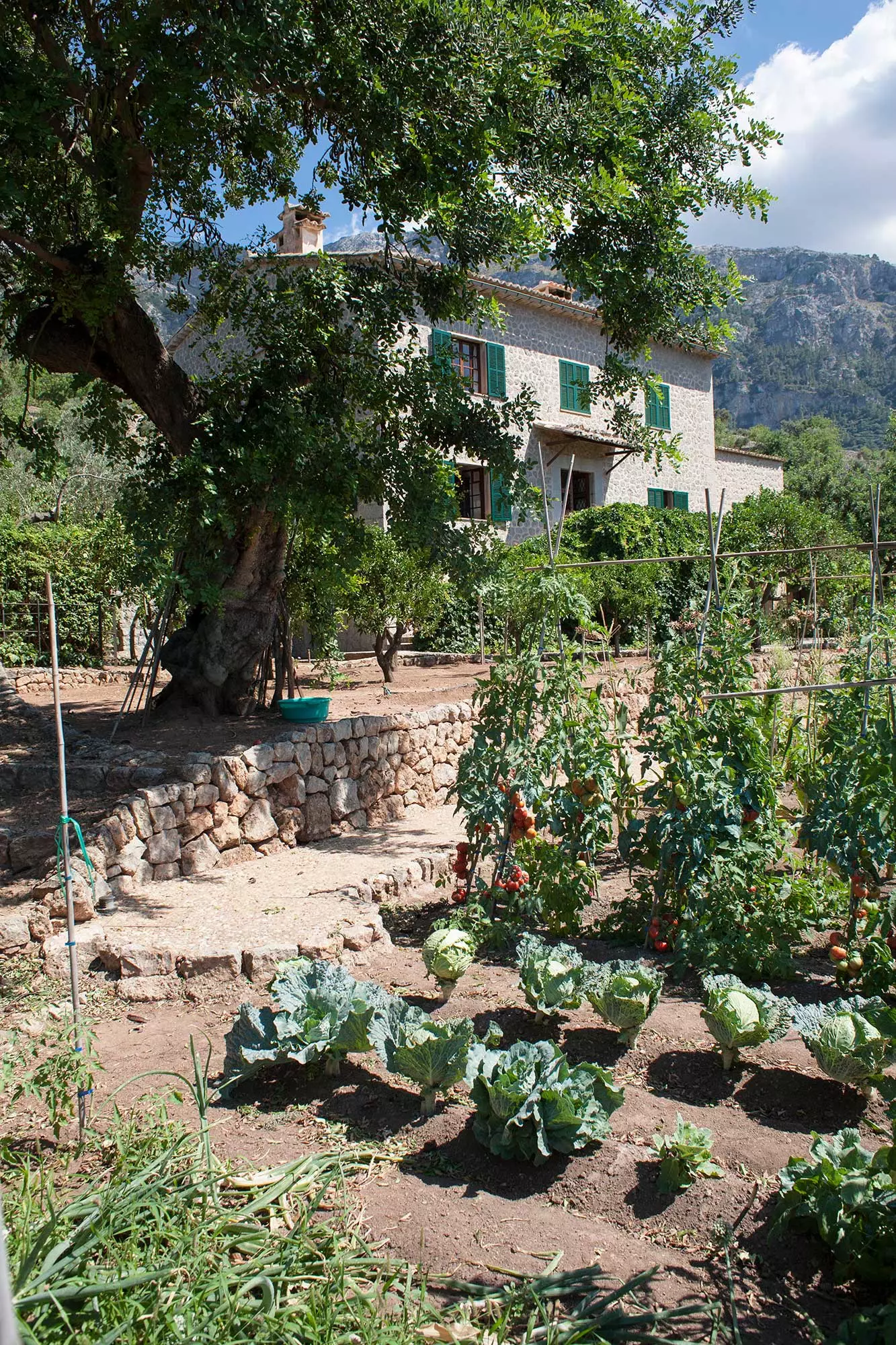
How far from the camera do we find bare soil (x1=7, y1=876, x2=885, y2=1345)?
2494 mm

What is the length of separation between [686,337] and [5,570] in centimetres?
1025

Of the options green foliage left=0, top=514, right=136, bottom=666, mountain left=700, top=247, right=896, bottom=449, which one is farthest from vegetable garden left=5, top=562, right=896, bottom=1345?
mountain left=700, top=247, right=896, bottom=449

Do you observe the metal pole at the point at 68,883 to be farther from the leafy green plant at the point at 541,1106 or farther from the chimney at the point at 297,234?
the chimney at the point at 297,234

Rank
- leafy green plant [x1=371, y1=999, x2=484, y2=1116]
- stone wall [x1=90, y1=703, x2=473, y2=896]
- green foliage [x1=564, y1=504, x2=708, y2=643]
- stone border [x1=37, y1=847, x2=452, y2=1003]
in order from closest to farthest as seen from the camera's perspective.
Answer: leafy green plant [x1=371, y1=999, x2=484, y2=1116]
stone border [x1=37, y1=847, x2=452, y2=1003]
stone wall [x1=90, y1=703, x2=473, y2=896]
green foliage [x1=564, y1=504, x2=708, y2=643]

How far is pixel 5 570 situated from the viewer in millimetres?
13727

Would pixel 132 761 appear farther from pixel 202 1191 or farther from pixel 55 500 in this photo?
pixel 55 500

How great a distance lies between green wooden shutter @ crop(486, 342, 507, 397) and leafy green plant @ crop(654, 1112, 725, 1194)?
20079mm

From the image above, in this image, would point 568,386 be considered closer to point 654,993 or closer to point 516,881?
point 516,881

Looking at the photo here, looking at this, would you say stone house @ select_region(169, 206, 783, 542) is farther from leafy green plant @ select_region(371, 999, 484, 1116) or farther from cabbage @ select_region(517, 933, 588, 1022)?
leafy green plant @ select_region(371, 999, 484, 1116)

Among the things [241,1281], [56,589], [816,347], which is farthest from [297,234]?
[816,347]

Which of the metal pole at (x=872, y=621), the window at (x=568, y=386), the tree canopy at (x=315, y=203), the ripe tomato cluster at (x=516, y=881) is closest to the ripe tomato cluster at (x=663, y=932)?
the ripe tomato cluster at (x=516, y=881)

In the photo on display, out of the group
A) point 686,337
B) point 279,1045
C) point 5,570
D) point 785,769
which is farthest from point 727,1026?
point 5,570

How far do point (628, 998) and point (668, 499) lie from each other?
80.0 ft

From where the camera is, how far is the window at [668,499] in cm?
2591
